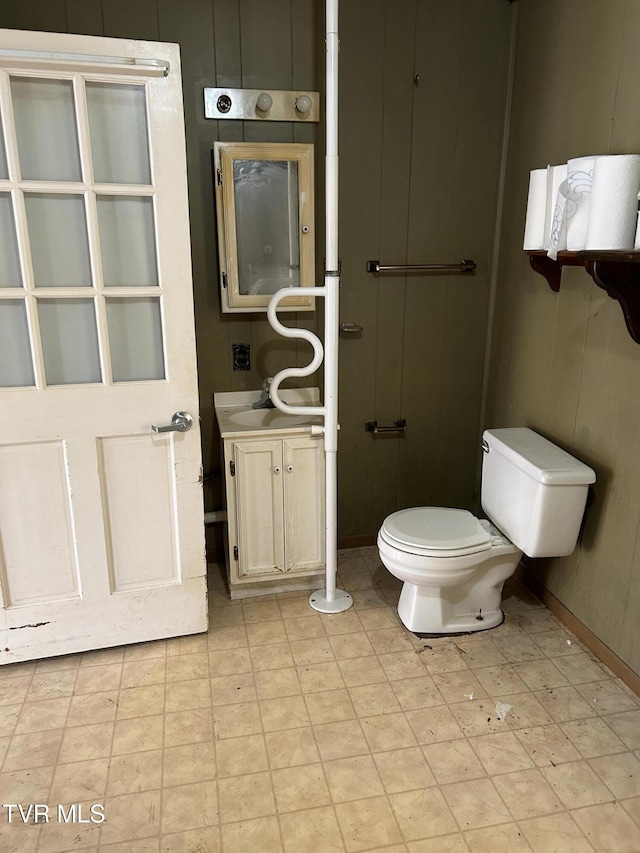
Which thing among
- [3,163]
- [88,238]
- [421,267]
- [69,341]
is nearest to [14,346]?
[69,341]

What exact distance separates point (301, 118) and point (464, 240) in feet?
2.84

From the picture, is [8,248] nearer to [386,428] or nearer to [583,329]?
[386,428]

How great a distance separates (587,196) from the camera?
1.97 meters

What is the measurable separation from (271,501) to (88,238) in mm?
1182

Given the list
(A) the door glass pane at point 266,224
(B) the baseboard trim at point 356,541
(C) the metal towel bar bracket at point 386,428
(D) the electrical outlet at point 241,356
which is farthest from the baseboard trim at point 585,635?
(A) the door glass pane at point 266,224

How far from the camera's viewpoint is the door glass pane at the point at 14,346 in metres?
2.00

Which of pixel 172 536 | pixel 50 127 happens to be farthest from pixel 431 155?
pixel 172 536

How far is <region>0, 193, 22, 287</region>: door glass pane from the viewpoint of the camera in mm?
1923

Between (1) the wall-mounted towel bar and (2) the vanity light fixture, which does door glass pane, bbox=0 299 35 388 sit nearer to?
(2) the vanity light fixture

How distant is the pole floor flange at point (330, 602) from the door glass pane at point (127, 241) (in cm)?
140

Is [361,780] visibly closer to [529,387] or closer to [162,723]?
[162,723]

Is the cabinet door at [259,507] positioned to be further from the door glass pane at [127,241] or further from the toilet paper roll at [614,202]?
the toilet paper roll at [614,202]

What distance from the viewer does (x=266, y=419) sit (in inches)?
104

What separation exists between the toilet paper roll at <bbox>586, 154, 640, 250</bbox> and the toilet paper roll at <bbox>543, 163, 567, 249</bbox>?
222 millimetres
